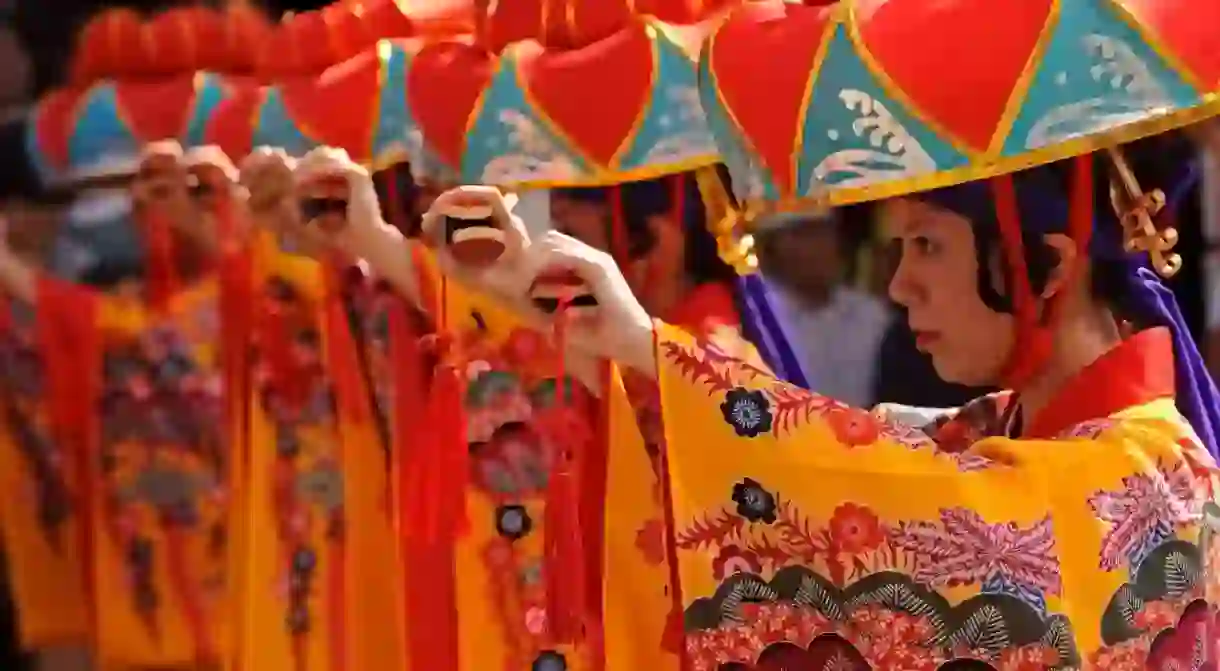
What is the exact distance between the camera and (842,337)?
39.4 inches

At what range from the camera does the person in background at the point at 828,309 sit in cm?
97

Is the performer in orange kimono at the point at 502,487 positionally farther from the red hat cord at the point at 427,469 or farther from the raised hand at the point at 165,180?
the raised hand at the point at 165,180

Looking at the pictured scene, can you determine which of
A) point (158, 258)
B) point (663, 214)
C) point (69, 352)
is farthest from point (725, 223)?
point (69, 352)

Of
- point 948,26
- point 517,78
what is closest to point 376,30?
point 517,78

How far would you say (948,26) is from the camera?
0.57 meters

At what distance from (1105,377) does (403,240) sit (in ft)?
1.30

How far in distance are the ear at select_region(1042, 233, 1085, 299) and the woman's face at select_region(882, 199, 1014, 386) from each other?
1.3 inches

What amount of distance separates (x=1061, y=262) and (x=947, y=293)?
0.21ft

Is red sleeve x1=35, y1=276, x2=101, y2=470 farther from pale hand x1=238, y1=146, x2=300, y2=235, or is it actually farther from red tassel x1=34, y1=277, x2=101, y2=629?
pale hand x1=238, y1=146, x2=300, y2=235

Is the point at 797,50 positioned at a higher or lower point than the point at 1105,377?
higher

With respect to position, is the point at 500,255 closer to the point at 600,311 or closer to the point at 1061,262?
the point at 600,311

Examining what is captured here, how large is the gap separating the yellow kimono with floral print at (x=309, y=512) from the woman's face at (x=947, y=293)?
35cm

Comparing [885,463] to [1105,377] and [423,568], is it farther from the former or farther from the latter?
[423,568]

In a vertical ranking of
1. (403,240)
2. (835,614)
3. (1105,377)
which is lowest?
(835,614)
